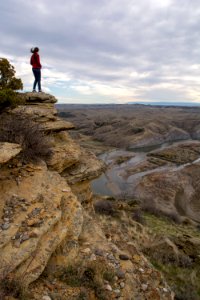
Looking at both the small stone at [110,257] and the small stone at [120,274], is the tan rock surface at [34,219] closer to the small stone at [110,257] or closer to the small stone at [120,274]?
the small stone at [110,257]

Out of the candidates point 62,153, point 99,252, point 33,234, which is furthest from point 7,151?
point 99,252

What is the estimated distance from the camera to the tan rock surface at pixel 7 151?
6.85 meters

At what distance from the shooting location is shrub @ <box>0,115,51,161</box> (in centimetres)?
842

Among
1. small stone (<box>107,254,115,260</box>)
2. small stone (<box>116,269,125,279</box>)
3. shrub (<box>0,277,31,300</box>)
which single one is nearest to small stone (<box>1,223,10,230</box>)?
shrub (<box>0,277,31,300</box>)

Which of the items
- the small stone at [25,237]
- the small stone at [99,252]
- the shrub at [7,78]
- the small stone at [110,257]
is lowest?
the small stone at [110,257]

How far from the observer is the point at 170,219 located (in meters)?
24.3

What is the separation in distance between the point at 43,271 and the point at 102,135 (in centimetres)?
7491

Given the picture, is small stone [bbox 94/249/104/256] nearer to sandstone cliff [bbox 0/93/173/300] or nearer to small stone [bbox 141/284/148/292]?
sandstone cliff [bbox 0/93/173/300]

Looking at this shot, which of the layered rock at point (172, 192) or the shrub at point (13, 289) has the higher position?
the shrub at point (13, 289)

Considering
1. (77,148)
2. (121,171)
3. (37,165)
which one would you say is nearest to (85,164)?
(77,148)

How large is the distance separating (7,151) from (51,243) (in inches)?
110

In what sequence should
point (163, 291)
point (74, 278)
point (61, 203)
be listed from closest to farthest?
point (74, 278), point (163, 291), point (61, 203)

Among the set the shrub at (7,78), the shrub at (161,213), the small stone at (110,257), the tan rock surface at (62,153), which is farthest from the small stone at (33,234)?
the shrub at (161,213)

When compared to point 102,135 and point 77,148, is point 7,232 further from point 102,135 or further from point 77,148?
point 102,135
